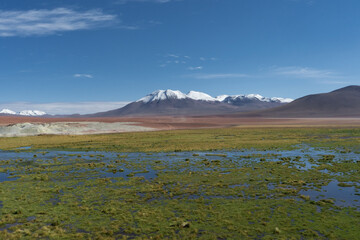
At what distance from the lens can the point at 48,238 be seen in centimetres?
1167

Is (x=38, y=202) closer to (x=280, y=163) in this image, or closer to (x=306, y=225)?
(x=306, y=225)

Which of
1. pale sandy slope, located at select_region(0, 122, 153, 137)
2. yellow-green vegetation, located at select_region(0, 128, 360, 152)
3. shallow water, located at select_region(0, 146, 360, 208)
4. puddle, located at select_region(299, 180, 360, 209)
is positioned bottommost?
puddle, located at select_region(299, 180, 360, 209)

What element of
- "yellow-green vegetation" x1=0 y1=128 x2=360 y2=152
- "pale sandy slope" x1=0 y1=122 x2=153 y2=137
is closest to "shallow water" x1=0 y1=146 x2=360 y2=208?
"yellow-green vegetation" x1=0 y1=128 x2=360 y2=152

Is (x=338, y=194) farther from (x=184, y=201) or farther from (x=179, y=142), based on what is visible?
(x=179, y=142)

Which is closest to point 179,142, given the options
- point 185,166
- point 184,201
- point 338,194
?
point 185,166

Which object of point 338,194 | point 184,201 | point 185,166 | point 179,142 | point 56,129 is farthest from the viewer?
point 56,129

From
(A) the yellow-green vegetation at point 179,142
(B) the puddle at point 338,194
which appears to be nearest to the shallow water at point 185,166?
(B) the puddle at point 338,194

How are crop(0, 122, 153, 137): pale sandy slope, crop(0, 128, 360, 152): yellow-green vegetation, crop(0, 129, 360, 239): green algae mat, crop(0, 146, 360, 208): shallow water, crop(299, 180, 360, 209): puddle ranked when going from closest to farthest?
crop(0, 129, 360, 239): green algae mat, crop(299, 180, 360, 209): puddle, crop(0, 146, 360, 208): shallow water, crop(0, 128, 360, 152): yellow-green vegetation, crop(0, 122, 153, 137): pale sandy slope

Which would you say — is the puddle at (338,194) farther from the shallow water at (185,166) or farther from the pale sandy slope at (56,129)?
the pale sandy slope at (56,129)

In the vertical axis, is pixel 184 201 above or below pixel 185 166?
below

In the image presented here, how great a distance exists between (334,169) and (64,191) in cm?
2306

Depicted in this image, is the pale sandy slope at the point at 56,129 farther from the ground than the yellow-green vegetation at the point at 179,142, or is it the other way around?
the pale sandy slope at the point at 56,129

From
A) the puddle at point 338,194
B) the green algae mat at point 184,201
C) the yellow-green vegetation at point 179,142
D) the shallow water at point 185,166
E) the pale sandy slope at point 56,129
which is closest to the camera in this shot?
the green algae mat at point 184,201

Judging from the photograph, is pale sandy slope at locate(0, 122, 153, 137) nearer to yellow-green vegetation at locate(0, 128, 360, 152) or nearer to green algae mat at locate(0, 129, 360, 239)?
yellow-green vegetation at locate(0, 128, 360, 152)
